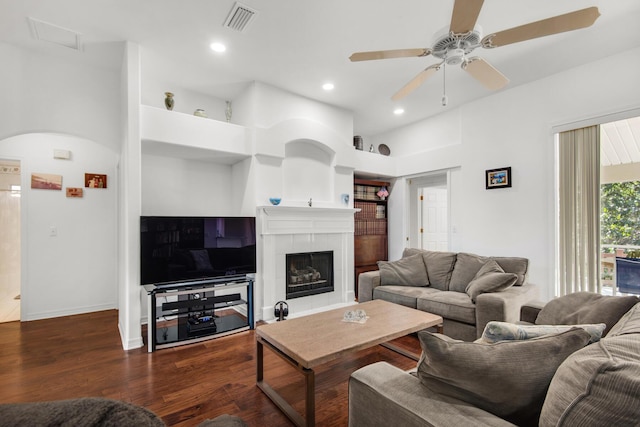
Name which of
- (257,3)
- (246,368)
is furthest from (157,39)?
(246,368)

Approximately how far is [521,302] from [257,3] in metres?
3.54

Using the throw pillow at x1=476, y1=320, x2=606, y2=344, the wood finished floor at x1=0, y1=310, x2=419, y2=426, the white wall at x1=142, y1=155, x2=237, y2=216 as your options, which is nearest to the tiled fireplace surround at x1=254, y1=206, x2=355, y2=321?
the wood finished floor at x1=0, y1=310, x2=419, y2=426

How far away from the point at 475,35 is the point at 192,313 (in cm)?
376

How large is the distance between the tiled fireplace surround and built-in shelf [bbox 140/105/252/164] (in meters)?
0.86

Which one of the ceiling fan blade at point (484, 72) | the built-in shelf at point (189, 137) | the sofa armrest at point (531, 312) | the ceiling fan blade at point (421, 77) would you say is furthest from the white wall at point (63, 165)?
the sofa armrest at point (531, 312)

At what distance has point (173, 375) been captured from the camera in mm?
2482

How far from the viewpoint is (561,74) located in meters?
3.57

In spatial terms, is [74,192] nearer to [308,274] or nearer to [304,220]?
[304,220]

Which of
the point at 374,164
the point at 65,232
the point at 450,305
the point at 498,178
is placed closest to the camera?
the point at 450,305

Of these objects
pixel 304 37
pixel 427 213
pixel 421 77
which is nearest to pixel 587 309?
pixel 421 77

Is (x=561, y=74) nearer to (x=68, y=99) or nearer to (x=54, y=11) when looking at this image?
(x=54, y=11)

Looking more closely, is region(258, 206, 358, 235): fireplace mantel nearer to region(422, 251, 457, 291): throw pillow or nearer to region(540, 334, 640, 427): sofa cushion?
region(422, 251, 457, 291): throw pillow

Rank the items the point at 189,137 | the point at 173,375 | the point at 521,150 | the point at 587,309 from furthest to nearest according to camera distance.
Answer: the point at 521,150
the point at 189,137
the point at 173,375
the point at 587,309

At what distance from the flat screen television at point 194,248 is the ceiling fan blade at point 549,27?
9.46 ft
